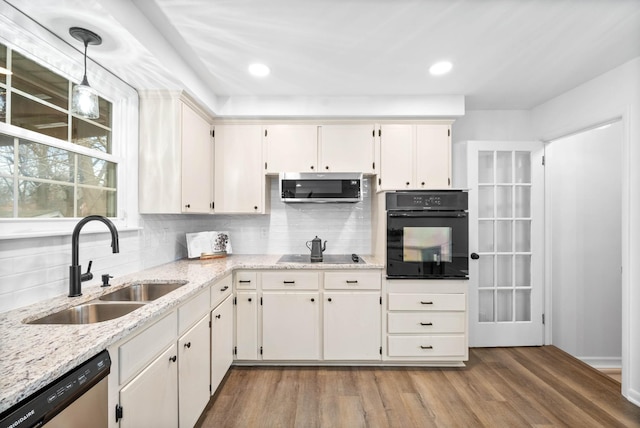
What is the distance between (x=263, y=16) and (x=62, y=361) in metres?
1.85

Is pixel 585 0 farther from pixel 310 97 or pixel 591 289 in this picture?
pixel 591 289

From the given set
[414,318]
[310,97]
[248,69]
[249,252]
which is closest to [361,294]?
[414,318]

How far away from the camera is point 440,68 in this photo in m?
2.36

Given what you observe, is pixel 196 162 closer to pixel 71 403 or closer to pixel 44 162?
pixel 44 162

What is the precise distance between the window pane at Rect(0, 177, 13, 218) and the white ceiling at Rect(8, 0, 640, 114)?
809 mm

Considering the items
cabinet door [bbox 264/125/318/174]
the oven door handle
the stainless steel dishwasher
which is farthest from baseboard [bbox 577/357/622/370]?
the stainless steel dishwasher

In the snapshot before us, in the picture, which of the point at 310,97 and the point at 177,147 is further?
the point at 310,97

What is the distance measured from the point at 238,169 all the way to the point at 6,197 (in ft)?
5.86

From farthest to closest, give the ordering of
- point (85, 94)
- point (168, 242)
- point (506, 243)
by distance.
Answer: point (506, 243), point (168, 242), point (85, 94)

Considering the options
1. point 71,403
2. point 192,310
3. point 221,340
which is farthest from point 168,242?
point 71,403

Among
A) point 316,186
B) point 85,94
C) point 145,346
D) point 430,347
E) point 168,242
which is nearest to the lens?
point 145,346

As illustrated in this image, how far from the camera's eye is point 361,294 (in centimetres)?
269

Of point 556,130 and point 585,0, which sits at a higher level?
point 585,0

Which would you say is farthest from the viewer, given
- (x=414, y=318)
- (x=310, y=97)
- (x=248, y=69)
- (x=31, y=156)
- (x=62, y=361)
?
(x=310, y=97)
